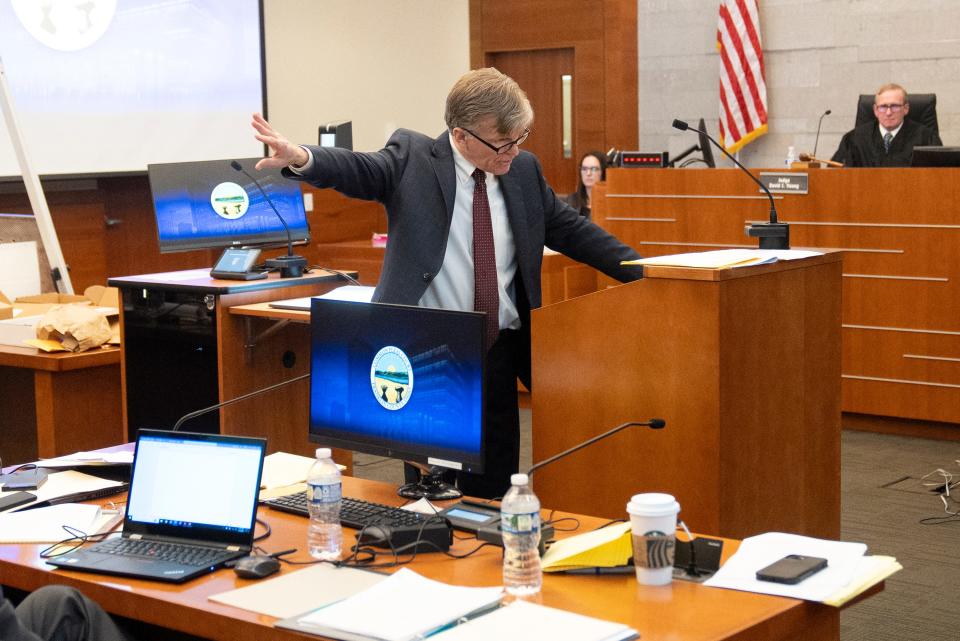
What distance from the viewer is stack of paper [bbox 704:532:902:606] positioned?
1892 millimetres

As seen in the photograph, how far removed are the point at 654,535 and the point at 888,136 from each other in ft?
19.1

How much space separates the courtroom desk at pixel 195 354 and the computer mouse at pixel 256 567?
2202mm

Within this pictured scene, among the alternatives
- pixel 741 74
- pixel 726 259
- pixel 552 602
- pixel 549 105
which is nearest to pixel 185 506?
pixel 552 602

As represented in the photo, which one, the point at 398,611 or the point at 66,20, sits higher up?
the point at 66,20

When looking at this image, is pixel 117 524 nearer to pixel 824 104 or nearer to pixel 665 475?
pixel 665 475

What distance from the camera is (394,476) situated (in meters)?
5.26

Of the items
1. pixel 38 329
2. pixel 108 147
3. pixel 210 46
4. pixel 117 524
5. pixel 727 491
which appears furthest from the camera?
pixel 210 46

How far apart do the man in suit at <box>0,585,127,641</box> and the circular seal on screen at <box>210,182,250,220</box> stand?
254 centimetres

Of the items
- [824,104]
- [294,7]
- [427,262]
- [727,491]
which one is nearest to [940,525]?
[727,491]

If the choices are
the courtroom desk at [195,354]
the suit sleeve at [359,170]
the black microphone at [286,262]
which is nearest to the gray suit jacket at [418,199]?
the suit sleeve at [359,170]

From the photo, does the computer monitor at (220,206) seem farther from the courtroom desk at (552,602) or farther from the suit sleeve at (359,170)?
the courtroom desk at (552,602)

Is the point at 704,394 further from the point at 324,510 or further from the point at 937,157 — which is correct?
the point at 937,157

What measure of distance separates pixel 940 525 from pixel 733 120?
4819mm

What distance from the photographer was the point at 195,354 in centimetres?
433
